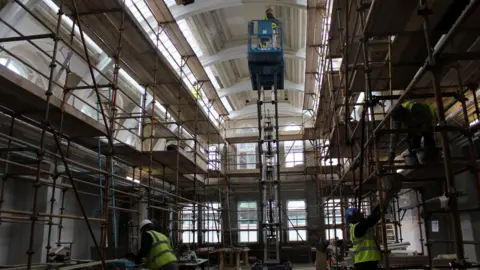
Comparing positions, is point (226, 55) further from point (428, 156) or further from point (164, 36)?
point (428, 156)

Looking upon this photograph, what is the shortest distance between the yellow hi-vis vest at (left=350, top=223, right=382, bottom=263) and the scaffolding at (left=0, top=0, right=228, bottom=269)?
3.84 meters

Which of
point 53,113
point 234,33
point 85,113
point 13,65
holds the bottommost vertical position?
point 53,113

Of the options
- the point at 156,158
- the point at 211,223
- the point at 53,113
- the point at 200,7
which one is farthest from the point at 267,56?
the point at 211,223

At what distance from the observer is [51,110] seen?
22.6 ft

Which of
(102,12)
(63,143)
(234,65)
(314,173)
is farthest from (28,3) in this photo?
(314,173)

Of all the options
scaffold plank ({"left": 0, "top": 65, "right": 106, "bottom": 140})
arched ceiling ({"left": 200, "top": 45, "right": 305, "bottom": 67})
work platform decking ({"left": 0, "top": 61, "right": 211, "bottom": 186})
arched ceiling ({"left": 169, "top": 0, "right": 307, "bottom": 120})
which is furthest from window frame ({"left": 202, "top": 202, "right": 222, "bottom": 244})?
scaffold plank ({"left": 0, "top": 65, "right": 106, "bottom": 140})

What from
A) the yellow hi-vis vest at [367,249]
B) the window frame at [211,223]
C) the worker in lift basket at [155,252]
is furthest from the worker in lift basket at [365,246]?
the window frame at [211,223]

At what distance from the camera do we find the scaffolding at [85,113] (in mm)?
6238

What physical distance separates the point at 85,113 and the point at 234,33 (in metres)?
6.84

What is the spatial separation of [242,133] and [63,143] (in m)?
13.1

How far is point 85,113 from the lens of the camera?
11.6 meters

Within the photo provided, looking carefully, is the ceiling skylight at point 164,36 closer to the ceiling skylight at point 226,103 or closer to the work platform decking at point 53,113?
the work platform decking at point 53,113

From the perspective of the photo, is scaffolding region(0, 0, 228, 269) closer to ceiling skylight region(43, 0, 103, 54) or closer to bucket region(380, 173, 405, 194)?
ceiling skylight region(43, 0, 103, 54)

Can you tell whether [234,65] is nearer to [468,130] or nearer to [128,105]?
[128,105]
